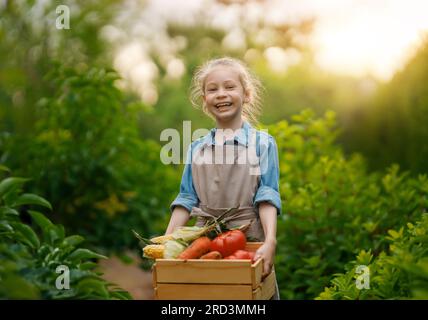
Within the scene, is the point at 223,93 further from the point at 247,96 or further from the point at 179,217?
the point at 179,217

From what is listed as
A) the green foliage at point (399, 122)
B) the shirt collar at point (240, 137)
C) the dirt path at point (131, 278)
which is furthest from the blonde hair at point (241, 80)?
the dirt path at point (131, 278)

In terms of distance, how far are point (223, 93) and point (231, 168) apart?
1.15 ft

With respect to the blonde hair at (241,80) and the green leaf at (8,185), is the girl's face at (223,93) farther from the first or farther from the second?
the green leaf at (8,185)

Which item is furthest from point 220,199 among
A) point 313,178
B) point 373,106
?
point 373,106

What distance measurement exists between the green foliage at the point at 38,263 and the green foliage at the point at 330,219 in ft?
5.60

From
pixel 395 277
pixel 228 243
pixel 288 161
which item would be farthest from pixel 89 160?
pixel 395 277

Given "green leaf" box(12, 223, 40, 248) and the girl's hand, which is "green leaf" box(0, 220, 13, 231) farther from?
the girl's hand

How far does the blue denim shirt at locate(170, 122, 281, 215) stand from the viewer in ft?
9.08

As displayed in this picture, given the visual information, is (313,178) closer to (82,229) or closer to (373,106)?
(373,106)

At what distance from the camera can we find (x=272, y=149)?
288cm

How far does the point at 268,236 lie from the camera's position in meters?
2.65

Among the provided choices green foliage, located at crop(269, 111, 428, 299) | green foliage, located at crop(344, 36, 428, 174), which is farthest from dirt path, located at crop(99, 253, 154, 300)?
green foliage, located at crop(344, 36, 428, 174)

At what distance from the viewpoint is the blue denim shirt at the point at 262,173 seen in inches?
109

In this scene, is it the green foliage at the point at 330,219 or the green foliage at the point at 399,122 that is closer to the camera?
the green foliage at the point at 330,219
